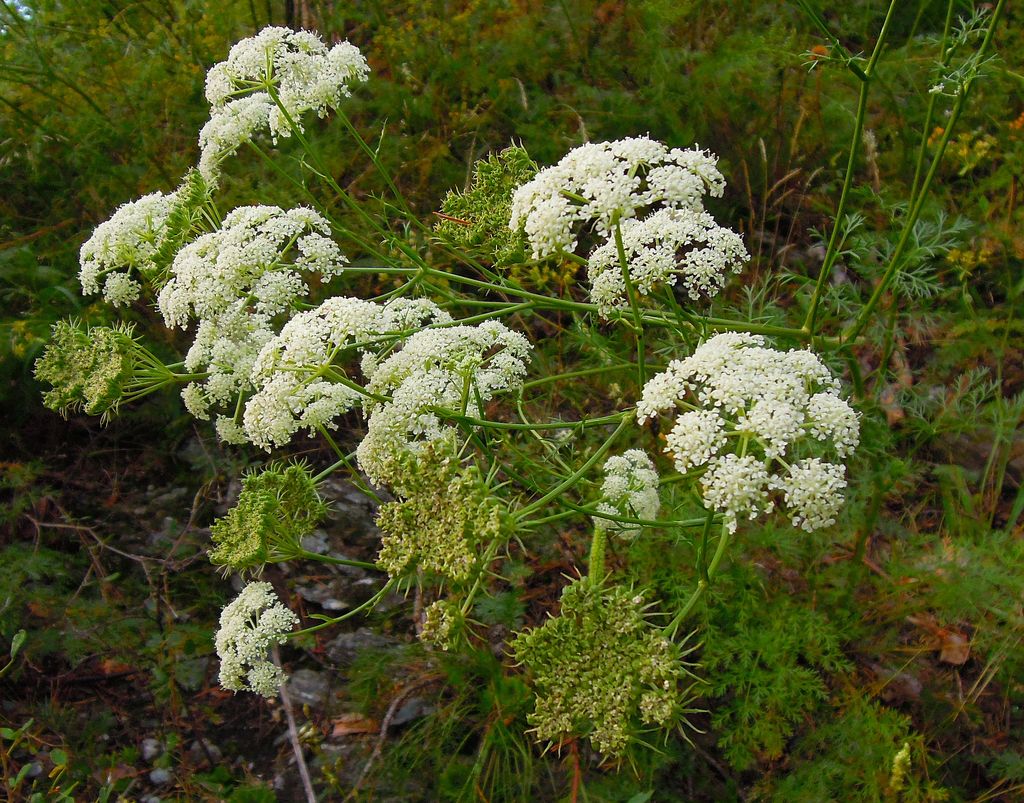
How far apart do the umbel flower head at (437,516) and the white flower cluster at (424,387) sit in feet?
0.51

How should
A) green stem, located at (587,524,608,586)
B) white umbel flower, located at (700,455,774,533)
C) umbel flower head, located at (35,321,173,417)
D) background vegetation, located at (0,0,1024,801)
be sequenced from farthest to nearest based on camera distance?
background vegetation, located at (0,0,1024,801), umbel flower head, located at (35,321,173,417), green stem, located at (587,524,608,586), white umbel flower, located at (700,455,774,533)

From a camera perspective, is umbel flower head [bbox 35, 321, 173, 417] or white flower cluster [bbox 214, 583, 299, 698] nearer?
white flower cluster [bbox 214, 583, 299, 698]

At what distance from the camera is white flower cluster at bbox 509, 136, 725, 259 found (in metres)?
2.49

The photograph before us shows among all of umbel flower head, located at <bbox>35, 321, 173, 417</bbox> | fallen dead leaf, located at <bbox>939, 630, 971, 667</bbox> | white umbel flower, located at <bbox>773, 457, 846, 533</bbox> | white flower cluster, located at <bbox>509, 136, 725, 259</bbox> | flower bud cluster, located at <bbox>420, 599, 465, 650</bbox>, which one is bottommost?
fallen dead leaf, located at <bbox>939, 630, 971, 667</bbox>

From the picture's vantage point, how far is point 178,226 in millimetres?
3408

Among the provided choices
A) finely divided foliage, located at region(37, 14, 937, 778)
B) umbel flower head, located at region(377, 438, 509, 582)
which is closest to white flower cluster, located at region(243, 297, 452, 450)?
finely divided foliage, located at region(37, 14, 937, 778)

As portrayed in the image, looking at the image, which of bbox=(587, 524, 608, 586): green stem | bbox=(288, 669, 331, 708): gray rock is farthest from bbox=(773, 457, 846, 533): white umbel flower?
bbox=(288, 669, 331, 708): gray rock

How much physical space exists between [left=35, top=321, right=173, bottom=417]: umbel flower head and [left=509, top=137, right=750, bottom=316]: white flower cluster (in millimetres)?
1635

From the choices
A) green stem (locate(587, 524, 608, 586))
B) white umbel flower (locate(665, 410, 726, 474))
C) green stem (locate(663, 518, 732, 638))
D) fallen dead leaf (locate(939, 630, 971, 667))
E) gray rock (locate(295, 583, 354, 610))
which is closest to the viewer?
white umbel flower (locate(665, 410, 726, 474))

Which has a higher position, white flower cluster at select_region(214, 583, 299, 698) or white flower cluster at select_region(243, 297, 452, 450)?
white flower cluster at select_region(243, 297, 452, 450)

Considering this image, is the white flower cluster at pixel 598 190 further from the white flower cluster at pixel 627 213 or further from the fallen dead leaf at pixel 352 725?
the fallen dead leaf at pixel 352 725

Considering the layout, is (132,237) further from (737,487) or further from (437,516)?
(737,487)

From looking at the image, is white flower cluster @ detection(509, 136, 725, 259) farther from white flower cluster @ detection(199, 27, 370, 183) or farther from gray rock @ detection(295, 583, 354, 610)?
gray rock @ detection(295, 583, 354, 610)

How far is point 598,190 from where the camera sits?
2484 millimetres
